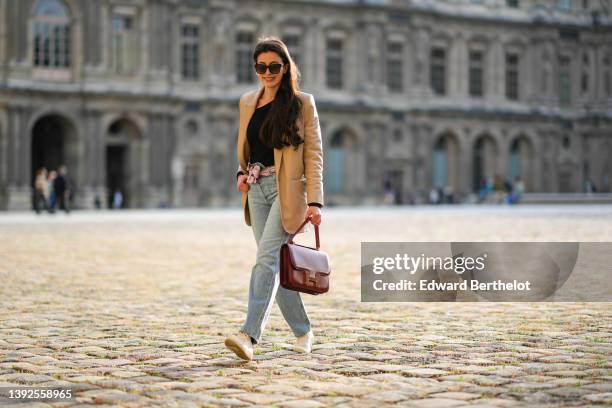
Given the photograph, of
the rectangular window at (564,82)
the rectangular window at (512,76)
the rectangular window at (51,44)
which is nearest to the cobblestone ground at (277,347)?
the rectangular window at (51,44)

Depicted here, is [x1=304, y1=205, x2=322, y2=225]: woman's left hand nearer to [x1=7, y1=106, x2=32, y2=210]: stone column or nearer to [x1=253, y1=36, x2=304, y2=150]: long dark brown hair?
[x1=253, y1=36, x2=304, y2=150]: long dark brown hair

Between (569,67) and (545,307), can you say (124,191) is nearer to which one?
(569,67)

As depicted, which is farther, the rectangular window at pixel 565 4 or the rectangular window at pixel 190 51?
the rectangular window at pixel 565 4

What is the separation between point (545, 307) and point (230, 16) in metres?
42.8

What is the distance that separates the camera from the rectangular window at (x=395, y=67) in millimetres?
55219

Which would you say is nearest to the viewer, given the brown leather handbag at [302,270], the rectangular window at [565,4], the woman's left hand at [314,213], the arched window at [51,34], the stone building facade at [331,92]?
the brown leather handbag at [302,270]

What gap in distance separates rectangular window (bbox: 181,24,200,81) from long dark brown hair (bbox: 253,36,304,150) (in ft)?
144

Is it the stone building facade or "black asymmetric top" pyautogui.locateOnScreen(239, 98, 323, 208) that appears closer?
"black asymmetric top" pyautogui.locateOnScreen(239, 98, 323, 208)

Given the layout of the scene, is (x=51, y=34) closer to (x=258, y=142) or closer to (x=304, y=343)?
(x=258, y=142)

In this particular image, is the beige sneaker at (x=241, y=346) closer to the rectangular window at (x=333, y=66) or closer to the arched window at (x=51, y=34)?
the arched window at (x=51, y=34)

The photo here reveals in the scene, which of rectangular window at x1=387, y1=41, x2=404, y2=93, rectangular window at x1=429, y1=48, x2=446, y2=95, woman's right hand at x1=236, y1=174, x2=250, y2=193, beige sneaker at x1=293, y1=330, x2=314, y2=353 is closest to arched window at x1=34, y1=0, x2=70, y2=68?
rectangular window at x1=387, y1=41, x2=404, y2=93

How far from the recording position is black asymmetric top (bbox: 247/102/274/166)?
7199mm

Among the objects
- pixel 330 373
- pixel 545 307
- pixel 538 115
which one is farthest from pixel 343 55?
pixel 330 373

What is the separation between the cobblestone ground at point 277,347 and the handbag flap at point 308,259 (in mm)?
590
